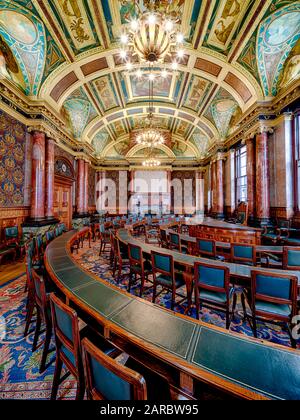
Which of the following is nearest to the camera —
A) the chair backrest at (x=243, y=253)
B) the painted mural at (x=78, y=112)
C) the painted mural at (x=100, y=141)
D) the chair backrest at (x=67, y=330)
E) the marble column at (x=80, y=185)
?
the chair backrest at (x=67, y=330)

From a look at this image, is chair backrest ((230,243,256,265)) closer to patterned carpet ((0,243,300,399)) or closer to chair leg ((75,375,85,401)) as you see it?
patterned carpet ((0,243,300,399))

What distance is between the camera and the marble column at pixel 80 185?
416 inches

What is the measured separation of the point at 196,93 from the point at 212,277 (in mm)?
10045

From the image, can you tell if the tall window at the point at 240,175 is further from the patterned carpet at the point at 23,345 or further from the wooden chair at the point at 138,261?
the wooden chair at the point at 138,261

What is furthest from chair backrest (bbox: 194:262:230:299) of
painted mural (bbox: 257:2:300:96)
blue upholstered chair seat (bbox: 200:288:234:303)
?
painted mural (bbox: 257:2:300:96)

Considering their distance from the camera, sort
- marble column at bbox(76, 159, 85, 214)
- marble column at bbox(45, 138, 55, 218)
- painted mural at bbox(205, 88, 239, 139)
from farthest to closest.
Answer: marble column at bbox(76, 159, 85, 214) < painted mural at bbox(205, 88, 239, 139) < marble column at bbox(45, 138, 55, 218)

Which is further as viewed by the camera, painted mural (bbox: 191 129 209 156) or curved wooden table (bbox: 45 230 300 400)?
painted mural (bbox: 191 129 209 156)

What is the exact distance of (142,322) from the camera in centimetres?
131

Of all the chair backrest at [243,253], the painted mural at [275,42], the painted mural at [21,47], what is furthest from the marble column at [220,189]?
the painted mural at [21,47]

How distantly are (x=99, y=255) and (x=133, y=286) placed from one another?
270 centimetres

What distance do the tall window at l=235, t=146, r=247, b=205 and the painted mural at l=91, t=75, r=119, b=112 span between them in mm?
7777

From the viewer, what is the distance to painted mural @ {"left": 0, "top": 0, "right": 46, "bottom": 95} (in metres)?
4.83

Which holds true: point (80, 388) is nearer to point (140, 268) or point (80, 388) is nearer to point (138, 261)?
point (138, 261)

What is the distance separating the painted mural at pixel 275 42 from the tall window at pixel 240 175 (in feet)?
10.4
